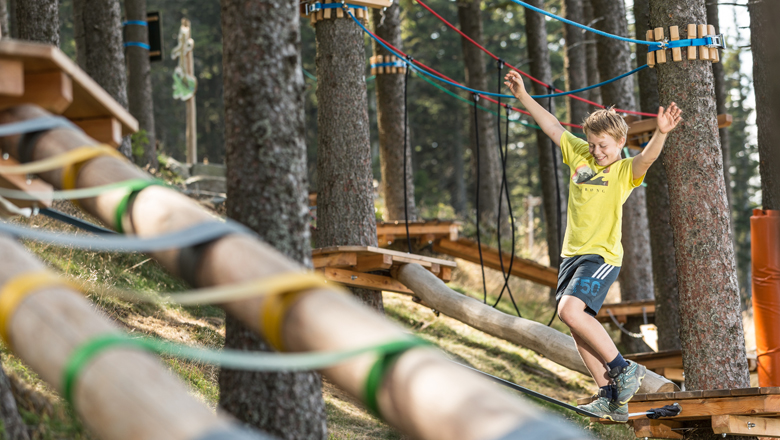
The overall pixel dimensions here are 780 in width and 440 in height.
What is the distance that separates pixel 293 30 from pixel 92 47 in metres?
6.03

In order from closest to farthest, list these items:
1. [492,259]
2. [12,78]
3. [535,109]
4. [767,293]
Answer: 1. [12,78]
2. [535,109]
3. [767,293]
4. [492,259]

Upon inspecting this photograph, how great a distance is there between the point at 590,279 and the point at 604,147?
770 millimetres

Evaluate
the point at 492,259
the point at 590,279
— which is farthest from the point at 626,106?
the point at 590,279

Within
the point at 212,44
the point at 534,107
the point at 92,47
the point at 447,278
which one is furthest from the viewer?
the point at 212,44

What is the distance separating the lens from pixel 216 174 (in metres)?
13.7

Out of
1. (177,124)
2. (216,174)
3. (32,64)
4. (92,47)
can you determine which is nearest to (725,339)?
(32,64)

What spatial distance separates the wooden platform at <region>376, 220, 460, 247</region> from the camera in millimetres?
7895

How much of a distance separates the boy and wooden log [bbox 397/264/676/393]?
1247 millimetres

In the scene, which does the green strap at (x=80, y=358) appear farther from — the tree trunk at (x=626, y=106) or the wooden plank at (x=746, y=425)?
the tree trunk at (x=626, y=106)

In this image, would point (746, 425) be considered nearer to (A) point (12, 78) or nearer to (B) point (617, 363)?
(B) point (617, 363)

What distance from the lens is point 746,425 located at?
4363 millimetres

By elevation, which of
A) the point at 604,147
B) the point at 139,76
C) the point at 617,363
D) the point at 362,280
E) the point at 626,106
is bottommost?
the point at 617,363

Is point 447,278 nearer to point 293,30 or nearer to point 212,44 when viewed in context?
point 293,30

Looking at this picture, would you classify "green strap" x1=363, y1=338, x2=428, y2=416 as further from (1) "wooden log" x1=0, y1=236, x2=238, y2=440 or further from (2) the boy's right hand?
(2) the boy's right hand
